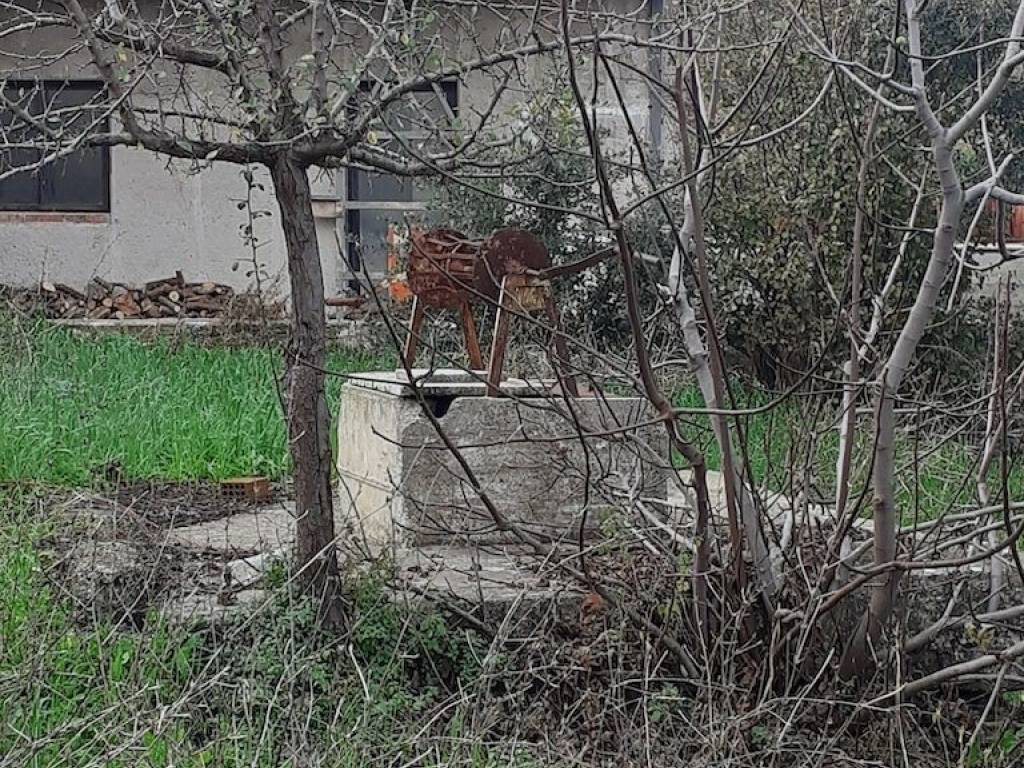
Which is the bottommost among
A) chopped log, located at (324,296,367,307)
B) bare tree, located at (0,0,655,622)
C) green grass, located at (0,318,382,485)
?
green grass, located at (0,318,382,485)

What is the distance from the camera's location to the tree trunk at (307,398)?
185 inches

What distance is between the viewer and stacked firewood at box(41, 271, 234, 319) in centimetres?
1263

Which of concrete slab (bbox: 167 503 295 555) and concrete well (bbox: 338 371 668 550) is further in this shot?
concrete slab (bbox: 167 503 295 555)

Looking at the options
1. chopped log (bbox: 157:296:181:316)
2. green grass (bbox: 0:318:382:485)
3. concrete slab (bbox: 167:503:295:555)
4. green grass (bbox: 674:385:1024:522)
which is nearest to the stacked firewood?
chopped log (bbox: 157:296:181:316)

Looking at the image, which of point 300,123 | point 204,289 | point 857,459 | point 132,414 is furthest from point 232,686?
point 204,289

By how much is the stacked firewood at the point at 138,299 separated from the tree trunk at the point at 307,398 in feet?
25.8

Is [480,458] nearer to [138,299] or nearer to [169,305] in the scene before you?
[169,305]

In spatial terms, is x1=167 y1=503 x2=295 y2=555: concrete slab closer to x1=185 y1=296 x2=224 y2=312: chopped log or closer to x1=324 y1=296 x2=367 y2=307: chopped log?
x1=324 y1=296 x2=367 y2=307: chopped log

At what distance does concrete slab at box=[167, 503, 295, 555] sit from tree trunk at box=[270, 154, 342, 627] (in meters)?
0.72

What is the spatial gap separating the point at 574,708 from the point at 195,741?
1.08 meters

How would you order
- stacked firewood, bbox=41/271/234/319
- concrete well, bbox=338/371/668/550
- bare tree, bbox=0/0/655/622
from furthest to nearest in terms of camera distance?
1. stacked firewood, bbox=41/271/234/319
2. concrete well, bbox=338/371/668/550
3. bare tree, bbox=0/0/655/622

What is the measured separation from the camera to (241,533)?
634 centimetres

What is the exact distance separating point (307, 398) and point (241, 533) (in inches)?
69.0

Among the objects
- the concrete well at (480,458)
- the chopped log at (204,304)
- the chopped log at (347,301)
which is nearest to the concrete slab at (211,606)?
the concrete well at (480,458)
